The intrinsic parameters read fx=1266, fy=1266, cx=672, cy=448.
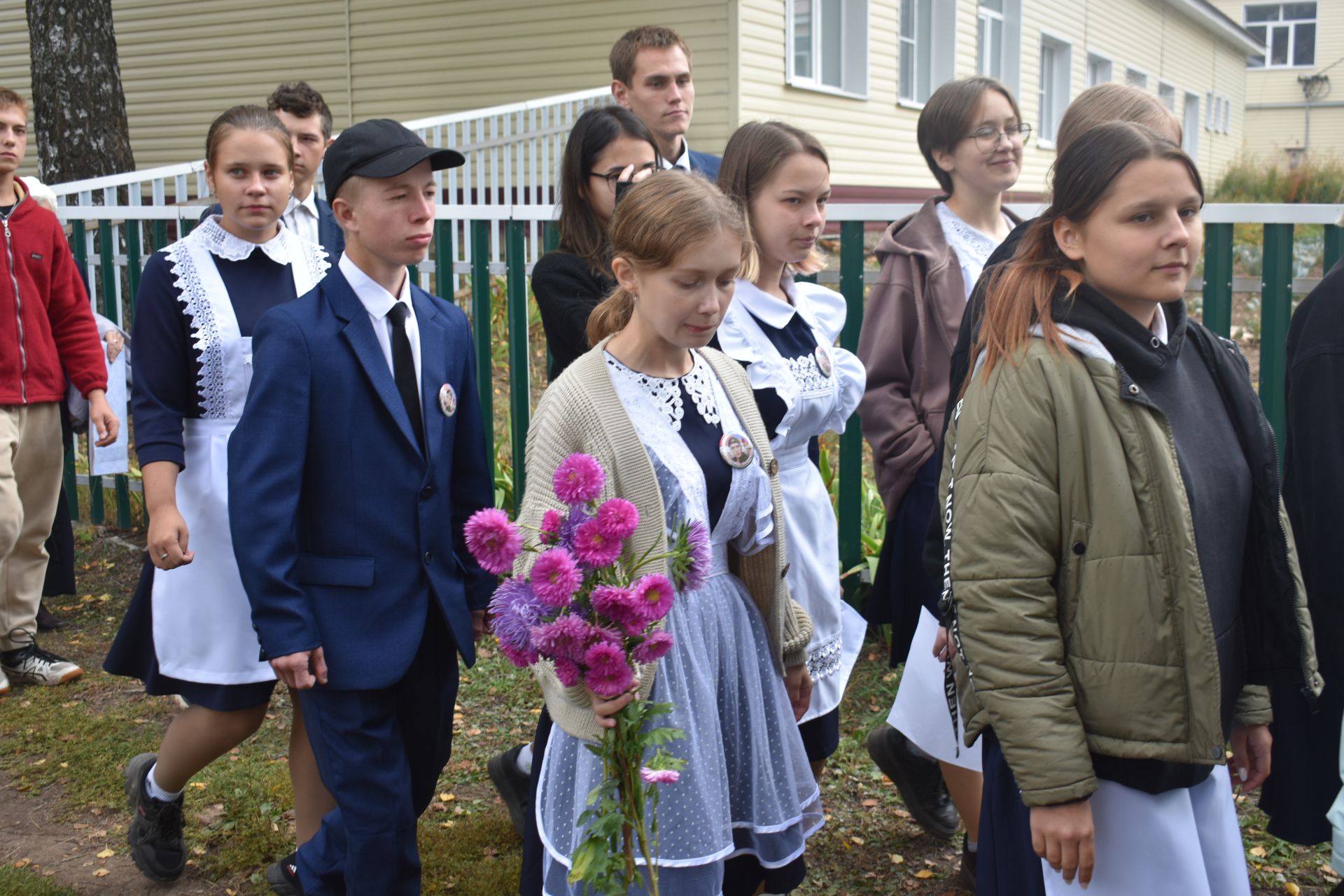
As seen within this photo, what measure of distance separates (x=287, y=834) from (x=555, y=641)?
2392 millimetres

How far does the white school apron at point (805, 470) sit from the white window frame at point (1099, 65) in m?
22.0

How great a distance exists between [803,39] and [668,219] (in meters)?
13.6

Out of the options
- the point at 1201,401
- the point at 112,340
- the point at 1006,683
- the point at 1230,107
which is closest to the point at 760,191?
the point at 1201,401

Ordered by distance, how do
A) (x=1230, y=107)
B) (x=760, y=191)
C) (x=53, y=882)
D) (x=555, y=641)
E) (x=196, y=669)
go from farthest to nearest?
(x=1230, y=107)
(x=53, y=882)
(x=196, y=669)
(x=760, y=191)
(x=555, y=641)

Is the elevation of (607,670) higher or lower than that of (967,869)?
higher

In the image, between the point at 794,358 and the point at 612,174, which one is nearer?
the point at 794,358

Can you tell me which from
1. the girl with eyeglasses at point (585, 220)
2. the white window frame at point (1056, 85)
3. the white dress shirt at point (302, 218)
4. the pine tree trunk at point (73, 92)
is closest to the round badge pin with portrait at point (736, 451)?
the girl with eyeglasses at point (585, 220)

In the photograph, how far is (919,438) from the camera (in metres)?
3.54

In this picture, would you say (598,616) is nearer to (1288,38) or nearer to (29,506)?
(29,506)

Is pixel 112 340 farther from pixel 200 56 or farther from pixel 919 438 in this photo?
pixel 200 56

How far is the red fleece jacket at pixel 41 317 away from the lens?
17.2 feet

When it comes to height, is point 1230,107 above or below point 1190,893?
above

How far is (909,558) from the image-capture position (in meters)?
3.59

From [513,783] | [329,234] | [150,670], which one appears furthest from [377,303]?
[329,234]
